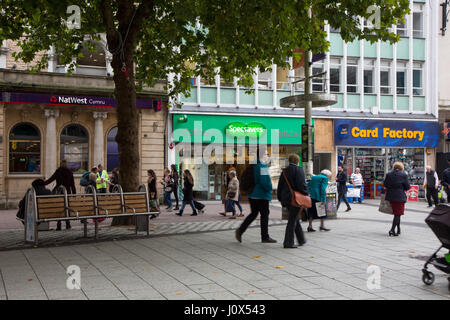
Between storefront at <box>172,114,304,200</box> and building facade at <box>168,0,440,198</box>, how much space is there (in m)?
0.06

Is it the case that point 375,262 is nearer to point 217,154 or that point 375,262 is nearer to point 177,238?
point 177,238

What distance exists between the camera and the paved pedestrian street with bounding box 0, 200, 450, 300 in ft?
18.4

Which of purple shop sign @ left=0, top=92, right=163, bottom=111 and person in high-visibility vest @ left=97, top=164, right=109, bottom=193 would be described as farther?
purple shop sign @ left=0, top=92, right=163, bottom=111

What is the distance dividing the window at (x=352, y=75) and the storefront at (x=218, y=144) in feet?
18.0

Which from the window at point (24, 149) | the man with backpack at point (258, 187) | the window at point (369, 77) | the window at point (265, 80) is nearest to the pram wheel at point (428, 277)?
the man with backpack at point (258, 187)

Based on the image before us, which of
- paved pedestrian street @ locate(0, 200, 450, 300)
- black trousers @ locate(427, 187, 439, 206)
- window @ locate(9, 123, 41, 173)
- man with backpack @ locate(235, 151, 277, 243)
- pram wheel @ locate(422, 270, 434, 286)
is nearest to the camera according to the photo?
paved pedestrian street @ locate(0, 200, 450, 300)

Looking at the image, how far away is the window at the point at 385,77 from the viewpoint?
2828 cm

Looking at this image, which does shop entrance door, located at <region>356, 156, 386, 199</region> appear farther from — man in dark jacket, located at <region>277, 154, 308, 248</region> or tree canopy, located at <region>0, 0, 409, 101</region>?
man in dark jacket, located at <region>277, 154, 308, 248</region>

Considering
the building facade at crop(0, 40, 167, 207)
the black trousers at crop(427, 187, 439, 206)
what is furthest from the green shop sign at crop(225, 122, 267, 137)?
the black trousers at crop(427, 187, 439, 206)

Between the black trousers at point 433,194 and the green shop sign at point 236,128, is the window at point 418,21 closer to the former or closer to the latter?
the green shop sign at point 236,128

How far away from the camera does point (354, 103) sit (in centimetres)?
2764

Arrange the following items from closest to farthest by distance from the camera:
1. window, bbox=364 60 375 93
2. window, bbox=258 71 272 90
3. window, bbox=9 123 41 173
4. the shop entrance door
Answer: window, bbox=9 123 41 173 < window, bbox=258 71 272 90 < the shop entrance door < window, bbox=364 60 375 93

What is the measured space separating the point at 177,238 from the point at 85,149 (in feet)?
43.6
